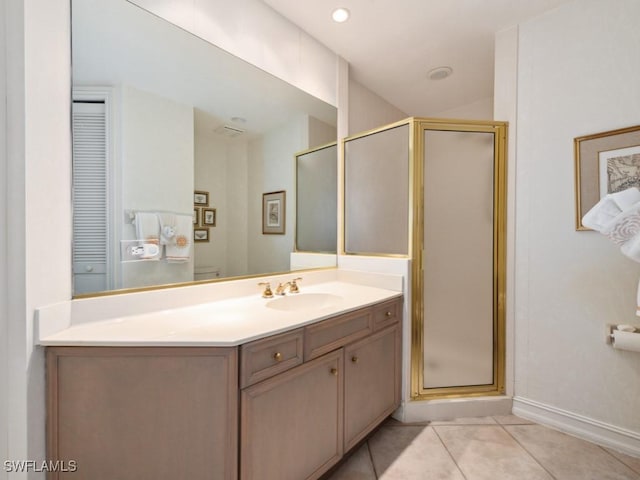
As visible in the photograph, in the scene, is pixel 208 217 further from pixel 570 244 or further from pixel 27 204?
pixel 570 244

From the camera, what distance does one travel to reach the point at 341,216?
2365 mm

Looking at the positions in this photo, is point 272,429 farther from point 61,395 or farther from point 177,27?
point 177,27

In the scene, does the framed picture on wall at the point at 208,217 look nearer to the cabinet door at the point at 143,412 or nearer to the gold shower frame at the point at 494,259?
the cabinet door at the point at 143,412

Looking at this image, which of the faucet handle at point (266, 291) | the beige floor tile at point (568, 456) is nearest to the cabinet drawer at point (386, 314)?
the faucet handle at point (266, 291)

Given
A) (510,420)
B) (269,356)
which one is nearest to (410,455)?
(510,420)

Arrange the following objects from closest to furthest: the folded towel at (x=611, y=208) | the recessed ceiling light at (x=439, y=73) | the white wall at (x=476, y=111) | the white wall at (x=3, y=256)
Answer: the white wall at (x=3, y=256) < the folded towel at (x=611, y=208) < the recessed ceiling light at (x=439, y=73) < the white wall at (x=476, y=111)

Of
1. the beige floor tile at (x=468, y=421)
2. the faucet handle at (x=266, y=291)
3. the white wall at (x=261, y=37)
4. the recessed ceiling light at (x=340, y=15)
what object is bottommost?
the beige floor tile at (x=468, y=421)

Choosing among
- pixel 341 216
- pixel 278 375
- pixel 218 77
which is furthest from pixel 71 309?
pixel 341 216

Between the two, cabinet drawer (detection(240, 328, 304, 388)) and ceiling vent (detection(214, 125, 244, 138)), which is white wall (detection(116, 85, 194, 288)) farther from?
cabinet drawer (detection(240, 328, 304, 388))

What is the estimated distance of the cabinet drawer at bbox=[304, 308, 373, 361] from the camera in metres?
1.32

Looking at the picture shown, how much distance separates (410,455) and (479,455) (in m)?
0.38

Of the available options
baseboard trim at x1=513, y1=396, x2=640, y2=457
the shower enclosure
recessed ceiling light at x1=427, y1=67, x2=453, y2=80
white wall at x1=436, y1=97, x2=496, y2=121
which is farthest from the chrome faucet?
white wall at x1=436, y1=97, x2=496, y2=121

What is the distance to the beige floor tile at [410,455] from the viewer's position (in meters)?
1.52

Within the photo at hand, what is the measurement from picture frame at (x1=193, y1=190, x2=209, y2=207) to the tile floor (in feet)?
4.90
